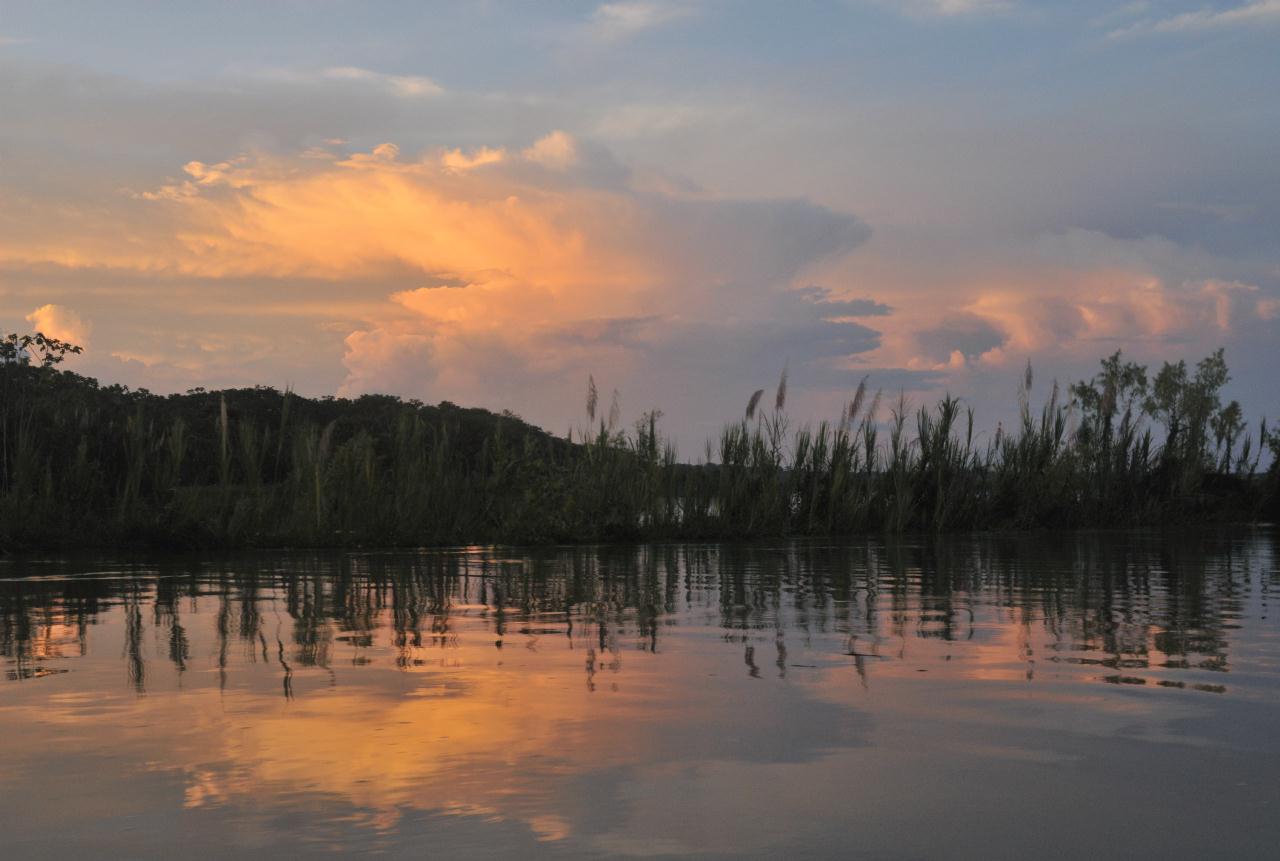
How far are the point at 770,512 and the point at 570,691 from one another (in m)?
12.7

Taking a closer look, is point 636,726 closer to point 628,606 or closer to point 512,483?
point 628,606

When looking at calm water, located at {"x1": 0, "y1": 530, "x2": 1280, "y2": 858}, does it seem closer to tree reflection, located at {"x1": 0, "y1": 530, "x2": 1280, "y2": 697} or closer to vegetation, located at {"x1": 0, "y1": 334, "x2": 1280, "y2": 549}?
tree reflection, located at {"x1": 0, "y1": 530, "x2": 1280, "y2": 697}

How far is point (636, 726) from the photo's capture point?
→ 12.8 feet

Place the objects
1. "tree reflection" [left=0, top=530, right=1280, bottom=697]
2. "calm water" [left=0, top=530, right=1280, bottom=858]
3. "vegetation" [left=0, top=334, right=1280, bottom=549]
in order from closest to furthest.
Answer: "calm water" [left=0, top=530, right=1280, bottom=858], "tree reflection" [left=0, top=530, right=1280, bottom=697], "vegetation" [left=0, top=334, right=1280, bottom=549]

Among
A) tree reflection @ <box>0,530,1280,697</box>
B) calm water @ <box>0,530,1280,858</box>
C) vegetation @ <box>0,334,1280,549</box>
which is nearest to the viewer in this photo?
calm water @ <box>0,530,1280,858</box>

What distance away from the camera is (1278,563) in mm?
12281

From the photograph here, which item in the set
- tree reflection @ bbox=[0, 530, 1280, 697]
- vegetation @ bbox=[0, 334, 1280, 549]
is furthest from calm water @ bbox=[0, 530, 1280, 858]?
vegetation @ bbox=[0, 334, 1280, 549]

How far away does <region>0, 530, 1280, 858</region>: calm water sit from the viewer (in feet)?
9.18

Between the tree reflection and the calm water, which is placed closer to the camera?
the calm water

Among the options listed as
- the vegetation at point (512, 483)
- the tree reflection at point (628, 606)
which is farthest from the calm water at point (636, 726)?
the vegetation at point (512, 483)

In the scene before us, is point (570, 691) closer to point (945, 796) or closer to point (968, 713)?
point (968, 713)

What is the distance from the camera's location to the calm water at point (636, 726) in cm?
280

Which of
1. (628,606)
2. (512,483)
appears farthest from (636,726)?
(512,483)

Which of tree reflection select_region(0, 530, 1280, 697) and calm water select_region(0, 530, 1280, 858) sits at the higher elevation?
tree reflection select_region(0, 530, 1280, 697)
